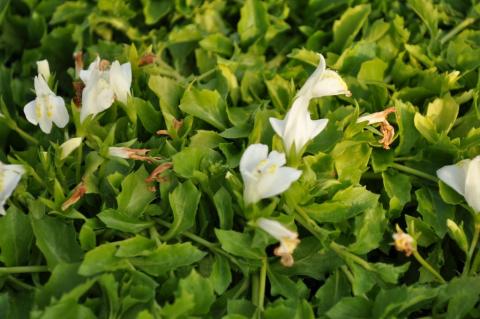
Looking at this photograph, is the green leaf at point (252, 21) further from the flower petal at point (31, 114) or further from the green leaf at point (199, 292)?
the green leaf at point (199, 292)

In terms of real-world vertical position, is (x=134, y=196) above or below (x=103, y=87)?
below

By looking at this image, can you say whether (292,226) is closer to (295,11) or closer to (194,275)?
(194,275)

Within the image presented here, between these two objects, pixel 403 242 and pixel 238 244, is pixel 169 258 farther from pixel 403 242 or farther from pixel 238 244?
pixel 403 242

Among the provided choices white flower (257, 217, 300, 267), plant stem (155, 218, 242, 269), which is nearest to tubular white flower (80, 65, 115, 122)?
plant stem (155, 218, 242, 269)

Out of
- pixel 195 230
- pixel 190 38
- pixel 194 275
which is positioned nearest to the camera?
pixel 194 275

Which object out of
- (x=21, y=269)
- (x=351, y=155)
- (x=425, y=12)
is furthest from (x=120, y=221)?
(x=425, y=12)

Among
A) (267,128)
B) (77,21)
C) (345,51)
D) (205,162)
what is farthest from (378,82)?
(77,21)
